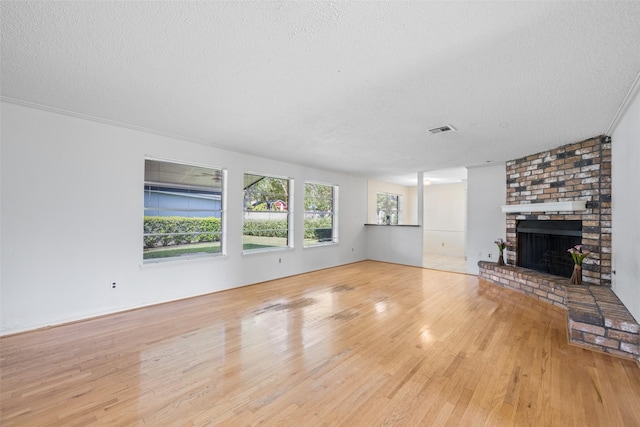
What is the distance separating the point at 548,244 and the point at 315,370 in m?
4.69

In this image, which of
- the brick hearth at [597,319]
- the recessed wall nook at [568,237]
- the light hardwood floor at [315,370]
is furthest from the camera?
the recessed wall nook at [568,237]

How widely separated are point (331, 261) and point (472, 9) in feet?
19.3

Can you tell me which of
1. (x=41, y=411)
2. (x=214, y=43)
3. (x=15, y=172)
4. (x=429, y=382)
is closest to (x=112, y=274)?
(x=15, y=172)

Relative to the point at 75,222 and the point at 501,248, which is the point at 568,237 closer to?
the point at 501,248

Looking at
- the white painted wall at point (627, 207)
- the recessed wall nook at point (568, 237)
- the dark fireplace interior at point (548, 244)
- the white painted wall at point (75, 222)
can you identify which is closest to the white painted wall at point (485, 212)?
the recessed wall nook at point (568, 237)

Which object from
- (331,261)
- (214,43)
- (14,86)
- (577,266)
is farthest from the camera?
(331,261)

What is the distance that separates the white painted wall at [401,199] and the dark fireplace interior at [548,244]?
3992 millimetres

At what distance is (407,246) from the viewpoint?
722cm

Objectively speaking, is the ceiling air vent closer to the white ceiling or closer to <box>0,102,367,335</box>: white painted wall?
the white ceiling

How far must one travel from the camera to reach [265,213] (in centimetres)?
541

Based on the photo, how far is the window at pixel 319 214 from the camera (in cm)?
633

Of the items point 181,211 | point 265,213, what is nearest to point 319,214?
point 265,213

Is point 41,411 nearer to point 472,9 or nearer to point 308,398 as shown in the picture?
point 308,398

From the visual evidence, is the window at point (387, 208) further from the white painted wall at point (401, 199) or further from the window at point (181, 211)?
the window at point (181, 211)
